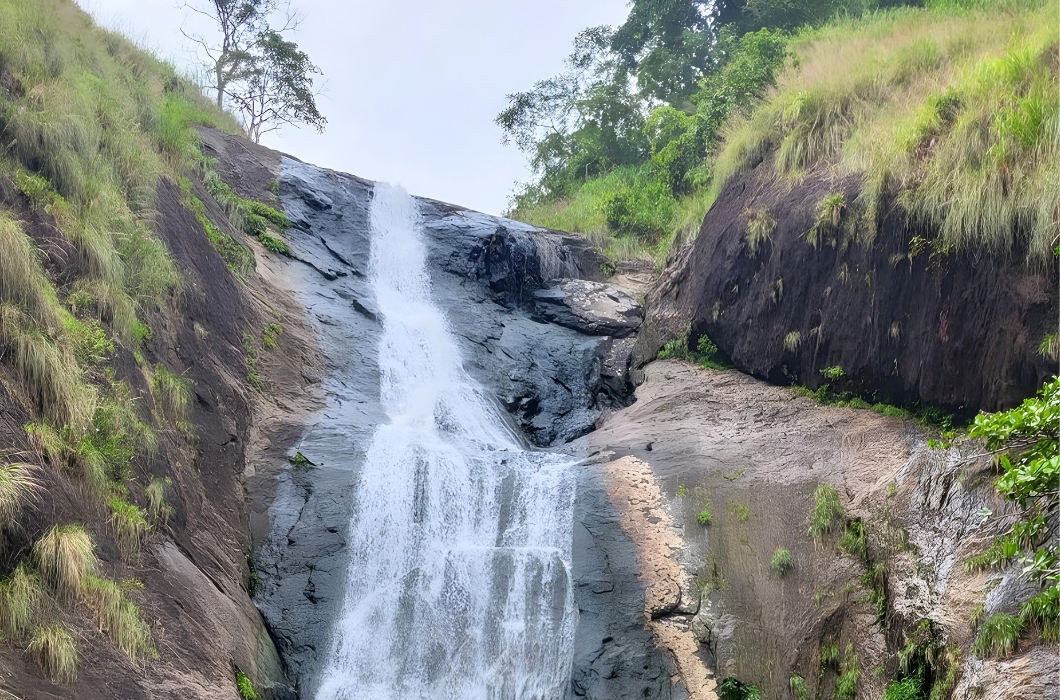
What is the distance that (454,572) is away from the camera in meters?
11.7

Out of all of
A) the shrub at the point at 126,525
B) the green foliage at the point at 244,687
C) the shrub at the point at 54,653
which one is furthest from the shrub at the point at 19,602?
the green foliage at the point at 244,687

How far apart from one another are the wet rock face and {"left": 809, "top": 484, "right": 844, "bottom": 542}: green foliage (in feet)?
8.39

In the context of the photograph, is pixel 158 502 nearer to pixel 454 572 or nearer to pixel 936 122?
pixel 454 572

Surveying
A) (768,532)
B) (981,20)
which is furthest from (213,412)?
(981,20)

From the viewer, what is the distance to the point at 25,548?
6.97 metres

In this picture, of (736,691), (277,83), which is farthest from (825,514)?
(277,83)

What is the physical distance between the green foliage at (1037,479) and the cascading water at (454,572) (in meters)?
5.96

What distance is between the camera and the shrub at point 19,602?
21.2 feet

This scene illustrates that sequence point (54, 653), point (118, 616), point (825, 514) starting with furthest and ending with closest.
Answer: point (825, 514)
point (118, 616)
point (54, 653)

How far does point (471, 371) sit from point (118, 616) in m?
11.1

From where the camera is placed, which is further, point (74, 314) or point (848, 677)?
point (74, 314)

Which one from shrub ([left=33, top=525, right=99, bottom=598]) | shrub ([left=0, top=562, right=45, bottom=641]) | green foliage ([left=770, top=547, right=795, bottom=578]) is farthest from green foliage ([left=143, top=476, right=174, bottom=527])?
green foliage ([left=770, top=547, right=795, bottom=578])

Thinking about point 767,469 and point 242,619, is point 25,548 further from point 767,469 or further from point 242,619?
point 767,469

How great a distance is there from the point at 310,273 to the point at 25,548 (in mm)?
12788
